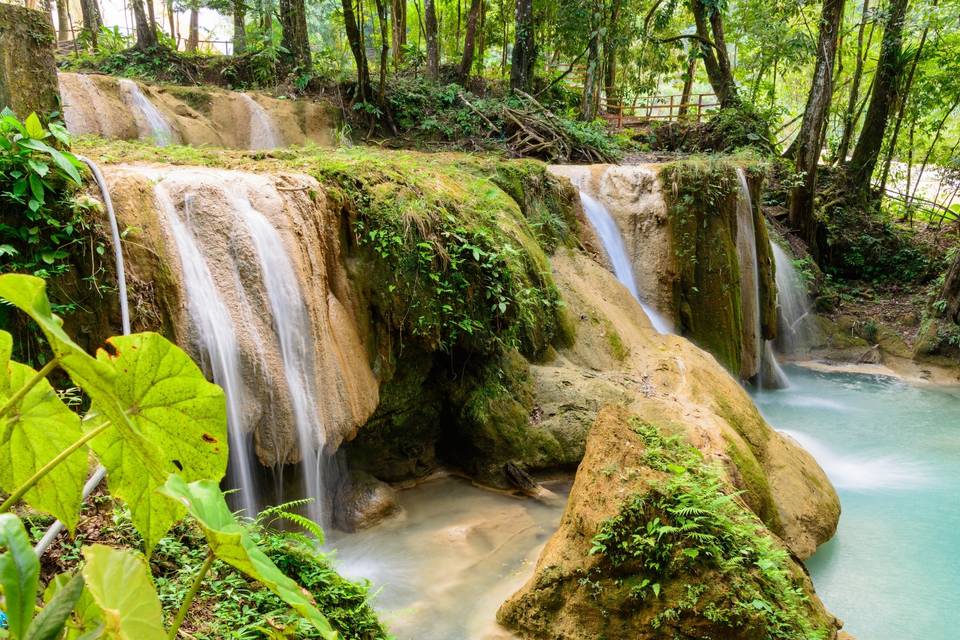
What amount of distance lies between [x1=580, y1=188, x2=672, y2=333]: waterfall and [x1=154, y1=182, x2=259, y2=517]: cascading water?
22.1 ft

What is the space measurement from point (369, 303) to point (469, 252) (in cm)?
115

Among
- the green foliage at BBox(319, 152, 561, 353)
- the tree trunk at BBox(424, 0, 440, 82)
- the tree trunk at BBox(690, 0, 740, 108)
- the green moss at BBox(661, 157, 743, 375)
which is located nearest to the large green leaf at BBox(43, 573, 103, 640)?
the green foliage at BBox(319, 152, 561, 353)

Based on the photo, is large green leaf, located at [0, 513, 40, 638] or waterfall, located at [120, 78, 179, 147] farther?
waterfall, located at [120, 78, 179, 147]

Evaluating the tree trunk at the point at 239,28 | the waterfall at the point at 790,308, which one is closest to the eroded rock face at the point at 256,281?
the waterfall at the point at 790,308

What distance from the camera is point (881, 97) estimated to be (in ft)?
56.9

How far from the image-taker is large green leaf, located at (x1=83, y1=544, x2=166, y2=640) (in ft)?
2.55

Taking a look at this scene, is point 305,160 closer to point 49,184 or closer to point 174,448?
point 49,184

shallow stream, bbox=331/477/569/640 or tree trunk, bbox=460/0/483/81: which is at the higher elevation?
tree trunk, bbox=460/0/483/81

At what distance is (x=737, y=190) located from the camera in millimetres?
11141

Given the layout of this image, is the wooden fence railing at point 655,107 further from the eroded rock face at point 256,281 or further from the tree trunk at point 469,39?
the eroded rock face at point 256,281

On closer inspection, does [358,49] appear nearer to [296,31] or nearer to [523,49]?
[296,31]

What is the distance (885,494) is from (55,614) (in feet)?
29.1

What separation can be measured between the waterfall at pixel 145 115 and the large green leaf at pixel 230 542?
11217mm

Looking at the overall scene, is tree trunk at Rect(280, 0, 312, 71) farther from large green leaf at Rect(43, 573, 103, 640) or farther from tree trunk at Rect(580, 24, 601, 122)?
large green leaf at Rect(43, 573, 103, 640)
